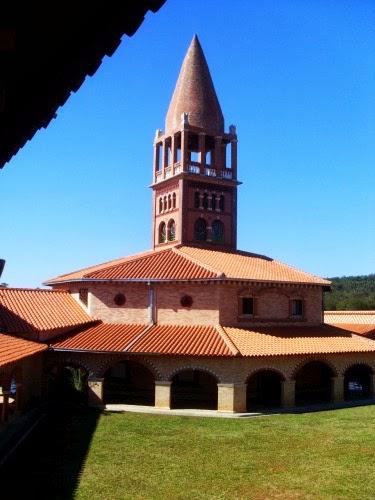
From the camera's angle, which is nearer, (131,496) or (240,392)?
(131,496)

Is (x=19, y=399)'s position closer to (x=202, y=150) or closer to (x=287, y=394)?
(x=287, y=394)

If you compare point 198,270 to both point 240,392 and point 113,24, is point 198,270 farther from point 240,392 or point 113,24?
point 113,24

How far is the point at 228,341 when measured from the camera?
24922 millimetres

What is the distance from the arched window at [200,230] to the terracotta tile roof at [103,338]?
10785mm

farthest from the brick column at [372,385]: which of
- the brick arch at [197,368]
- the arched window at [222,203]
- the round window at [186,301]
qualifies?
the arched window at [222,203]

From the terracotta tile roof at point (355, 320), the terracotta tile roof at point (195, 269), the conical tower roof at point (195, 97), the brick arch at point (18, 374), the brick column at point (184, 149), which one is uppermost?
the conical tower roof at point (195, 97)

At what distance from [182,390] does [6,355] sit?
10912 mm

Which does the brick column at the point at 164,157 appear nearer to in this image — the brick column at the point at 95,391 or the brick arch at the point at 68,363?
the brick arch at the point at 68,363

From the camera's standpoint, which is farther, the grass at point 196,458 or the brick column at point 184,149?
the brick column at point 184,149

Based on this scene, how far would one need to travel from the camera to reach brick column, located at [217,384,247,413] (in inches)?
935

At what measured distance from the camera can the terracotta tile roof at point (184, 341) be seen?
23922 mm

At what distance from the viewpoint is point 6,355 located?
19531mm

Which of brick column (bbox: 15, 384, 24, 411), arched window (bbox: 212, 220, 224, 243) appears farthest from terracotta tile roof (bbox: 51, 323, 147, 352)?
arched window (bbox: 212, 220, 224, 243)

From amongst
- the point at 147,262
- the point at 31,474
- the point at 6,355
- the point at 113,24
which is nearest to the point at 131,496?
the point at 31,474
